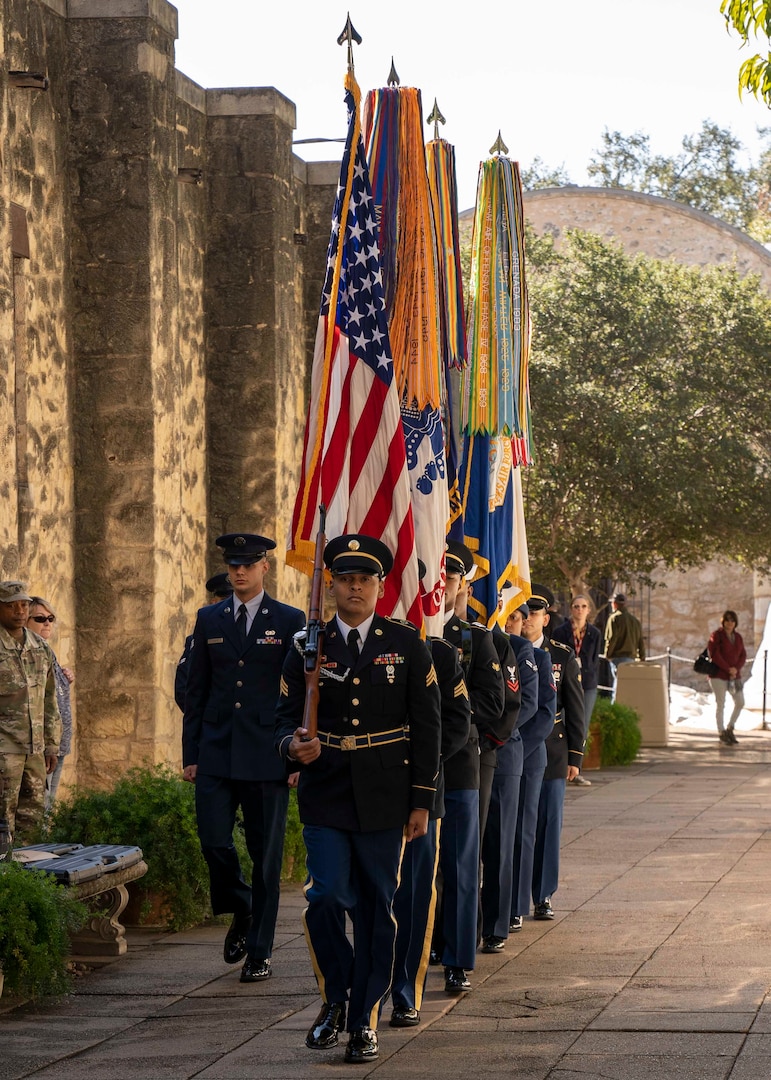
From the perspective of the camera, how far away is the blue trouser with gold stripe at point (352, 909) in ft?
19.8

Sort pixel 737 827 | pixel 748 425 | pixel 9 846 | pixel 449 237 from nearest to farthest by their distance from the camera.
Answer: pixel 9 846
pixel 449 237
pixel 737 827
pixel 748 425

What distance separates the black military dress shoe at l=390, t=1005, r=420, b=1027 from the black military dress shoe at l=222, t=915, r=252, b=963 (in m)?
1.22

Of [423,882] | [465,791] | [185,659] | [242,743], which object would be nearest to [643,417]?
[185,659]

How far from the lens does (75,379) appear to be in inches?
451

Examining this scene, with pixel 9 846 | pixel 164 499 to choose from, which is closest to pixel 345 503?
pixel 9 846

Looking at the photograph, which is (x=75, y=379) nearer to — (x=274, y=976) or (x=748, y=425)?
A: (x=274, y=976)

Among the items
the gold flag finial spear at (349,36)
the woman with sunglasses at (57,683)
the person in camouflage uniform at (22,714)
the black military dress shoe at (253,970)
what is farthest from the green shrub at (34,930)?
the gold flag finial spear at (349,36)

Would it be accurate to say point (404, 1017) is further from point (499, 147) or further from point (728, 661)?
point (728, 661)

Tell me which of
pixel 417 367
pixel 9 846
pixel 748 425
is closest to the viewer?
pixel 9 846

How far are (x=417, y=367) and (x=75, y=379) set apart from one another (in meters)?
3.78

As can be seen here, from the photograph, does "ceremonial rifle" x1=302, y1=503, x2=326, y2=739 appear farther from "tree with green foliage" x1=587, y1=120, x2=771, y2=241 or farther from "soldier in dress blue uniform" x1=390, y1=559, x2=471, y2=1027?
"tree with green foliage" x1=587, y1=120, x2=771, y2=241

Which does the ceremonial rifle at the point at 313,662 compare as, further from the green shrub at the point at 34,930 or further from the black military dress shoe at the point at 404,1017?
the green shrub at the point at 34,930

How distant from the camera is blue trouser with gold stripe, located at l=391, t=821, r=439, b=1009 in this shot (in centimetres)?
655

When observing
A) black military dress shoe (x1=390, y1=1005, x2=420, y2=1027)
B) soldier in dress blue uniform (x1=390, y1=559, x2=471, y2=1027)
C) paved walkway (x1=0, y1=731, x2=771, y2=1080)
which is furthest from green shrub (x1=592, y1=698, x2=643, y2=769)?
black military dress shoe (x1=390, y1=1005, x2=420, y2=1027)
